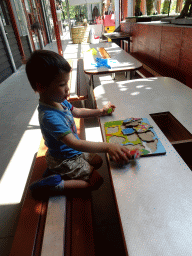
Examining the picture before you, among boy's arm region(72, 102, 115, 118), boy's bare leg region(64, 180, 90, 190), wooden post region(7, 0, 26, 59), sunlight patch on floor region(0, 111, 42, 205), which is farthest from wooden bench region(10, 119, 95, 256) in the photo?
wooden post region(7, 0, 26, 59)

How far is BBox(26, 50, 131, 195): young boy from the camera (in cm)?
89

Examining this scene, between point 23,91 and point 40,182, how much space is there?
12.8 feet

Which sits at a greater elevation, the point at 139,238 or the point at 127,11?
the point at 127,11

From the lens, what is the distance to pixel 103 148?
0.86m

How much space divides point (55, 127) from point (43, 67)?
301 mm

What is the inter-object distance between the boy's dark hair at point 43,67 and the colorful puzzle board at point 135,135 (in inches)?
16.4

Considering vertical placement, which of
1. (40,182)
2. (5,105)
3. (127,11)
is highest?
(127,11)

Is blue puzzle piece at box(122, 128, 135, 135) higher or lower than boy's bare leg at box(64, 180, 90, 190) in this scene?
higher

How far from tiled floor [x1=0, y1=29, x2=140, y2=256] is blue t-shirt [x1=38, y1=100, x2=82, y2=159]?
2.31ft

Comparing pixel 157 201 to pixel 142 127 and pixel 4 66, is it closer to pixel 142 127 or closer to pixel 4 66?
pixel 142 127

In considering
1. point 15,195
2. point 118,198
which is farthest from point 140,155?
point 15,195

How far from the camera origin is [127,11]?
6.01m

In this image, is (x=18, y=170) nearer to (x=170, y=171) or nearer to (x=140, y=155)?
(x=140, y=155)

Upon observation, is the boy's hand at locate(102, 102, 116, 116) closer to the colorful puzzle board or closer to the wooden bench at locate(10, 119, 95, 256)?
the colorful puzzle board
